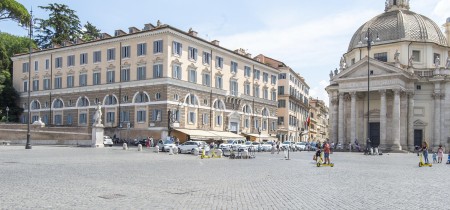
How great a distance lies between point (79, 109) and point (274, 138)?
103 ft

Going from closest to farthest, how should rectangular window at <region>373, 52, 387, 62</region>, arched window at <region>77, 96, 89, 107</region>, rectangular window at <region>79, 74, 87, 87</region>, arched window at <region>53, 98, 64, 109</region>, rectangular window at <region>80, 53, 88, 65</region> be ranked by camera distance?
rectangular window at <region>373, 52, 387, 62</region> → arched window at <region>77, 96, 89, 107</region> → rectangular window at <region>79, 74, 87, 87</region> → rectangular window at <region>80, 53, 88, 65</region> → arched window at <region>53, 98, 64, 109</region>

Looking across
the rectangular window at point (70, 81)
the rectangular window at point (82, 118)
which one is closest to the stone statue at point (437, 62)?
the rectangular window at point (82, 118)

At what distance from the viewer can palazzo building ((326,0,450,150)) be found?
5481 centimetres

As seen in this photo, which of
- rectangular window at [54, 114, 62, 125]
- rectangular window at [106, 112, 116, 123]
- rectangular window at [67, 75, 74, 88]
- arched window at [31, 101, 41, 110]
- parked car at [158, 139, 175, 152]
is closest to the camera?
parked car at [158, 139, 175, 152]

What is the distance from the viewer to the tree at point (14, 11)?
54.6 m

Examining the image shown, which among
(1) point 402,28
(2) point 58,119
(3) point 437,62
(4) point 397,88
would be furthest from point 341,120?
(2) point 58,119

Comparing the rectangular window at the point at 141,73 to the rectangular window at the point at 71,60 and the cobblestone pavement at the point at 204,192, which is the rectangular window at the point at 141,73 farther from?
the cobblestone pavement at the point at 204,192

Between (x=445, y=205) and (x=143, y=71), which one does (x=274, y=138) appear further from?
(x=445, y=205)

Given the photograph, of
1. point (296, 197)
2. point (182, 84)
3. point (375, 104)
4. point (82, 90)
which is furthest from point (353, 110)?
point (296, 197)

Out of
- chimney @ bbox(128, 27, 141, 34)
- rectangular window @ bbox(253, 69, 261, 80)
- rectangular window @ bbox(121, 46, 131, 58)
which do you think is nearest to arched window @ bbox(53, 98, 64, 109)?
rectangular window @ bbox(121, 46, 131, 58)

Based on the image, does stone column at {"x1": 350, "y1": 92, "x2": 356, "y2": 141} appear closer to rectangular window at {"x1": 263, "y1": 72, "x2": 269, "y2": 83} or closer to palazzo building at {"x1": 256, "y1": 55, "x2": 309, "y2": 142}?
rectangular window at {"x1": 263, "y1": 72, "x2": 269, "y2": 83}

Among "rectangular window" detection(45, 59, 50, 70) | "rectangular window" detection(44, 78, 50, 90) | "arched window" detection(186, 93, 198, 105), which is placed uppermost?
"rectangular window" detection(45, 59, 50, 70)

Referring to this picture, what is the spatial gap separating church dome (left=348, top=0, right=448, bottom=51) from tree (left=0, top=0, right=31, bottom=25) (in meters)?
43.5

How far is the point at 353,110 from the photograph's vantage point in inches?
2244
